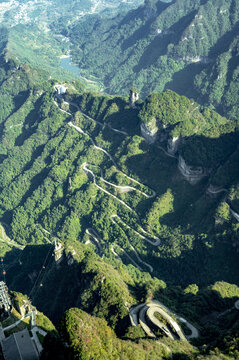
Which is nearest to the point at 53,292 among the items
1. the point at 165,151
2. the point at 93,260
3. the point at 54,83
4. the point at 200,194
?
the point at 93,260

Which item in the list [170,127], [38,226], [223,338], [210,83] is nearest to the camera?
[223,338]

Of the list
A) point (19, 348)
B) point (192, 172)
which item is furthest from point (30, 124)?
point (19, 348)

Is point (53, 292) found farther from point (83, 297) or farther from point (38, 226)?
point (38, 226)

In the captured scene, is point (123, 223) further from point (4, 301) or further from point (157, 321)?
point (4, 301)

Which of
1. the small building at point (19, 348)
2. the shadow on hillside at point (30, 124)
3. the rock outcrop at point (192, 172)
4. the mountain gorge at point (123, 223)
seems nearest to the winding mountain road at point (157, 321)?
the mountain gorge at point (123, 223)

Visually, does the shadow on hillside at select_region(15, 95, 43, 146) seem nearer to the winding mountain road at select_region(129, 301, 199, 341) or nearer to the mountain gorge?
the mountain gorge

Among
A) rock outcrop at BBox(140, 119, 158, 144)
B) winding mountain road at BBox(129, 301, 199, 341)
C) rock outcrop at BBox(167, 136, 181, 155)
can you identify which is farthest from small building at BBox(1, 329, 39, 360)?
rock outcrop at BBox(140, 119, 158, 144)

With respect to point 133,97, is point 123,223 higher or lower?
lower
